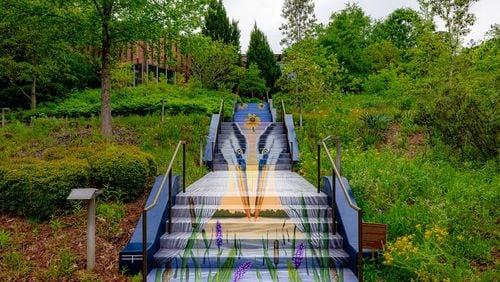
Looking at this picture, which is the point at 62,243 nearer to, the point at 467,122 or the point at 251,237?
the point at 251,237

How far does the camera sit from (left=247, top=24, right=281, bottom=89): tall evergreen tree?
26.1m

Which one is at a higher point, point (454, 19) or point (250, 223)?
point (454, 19)

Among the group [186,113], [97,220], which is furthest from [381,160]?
[186,113]

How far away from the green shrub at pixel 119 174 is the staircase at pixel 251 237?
2.85 ft

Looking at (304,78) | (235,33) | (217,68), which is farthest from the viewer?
(235,33)

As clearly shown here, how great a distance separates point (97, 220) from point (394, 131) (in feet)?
31.3

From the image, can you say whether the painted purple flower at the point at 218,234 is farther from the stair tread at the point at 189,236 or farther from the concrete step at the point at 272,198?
the concrete step at the point at 272,198

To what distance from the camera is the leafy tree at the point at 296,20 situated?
725 inches

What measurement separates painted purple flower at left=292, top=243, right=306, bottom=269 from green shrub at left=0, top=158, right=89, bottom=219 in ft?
11.7

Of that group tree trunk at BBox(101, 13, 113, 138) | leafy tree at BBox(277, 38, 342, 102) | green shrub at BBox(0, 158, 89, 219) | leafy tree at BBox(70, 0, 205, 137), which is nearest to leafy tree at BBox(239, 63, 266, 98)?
leafy tree at BBox(277, 38, 342, 102)

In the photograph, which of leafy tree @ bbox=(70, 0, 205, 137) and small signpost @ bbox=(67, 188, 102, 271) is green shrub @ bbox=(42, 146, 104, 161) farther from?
leafy tree @ bbox=(70, 0, 205, 137)

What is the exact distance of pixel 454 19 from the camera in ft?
45.4

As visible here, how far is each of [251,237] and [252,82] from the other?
62.2 feet

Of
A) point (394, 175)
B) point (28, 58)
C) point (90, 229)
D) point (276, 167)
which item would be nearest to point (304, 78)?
point (276, 167)
